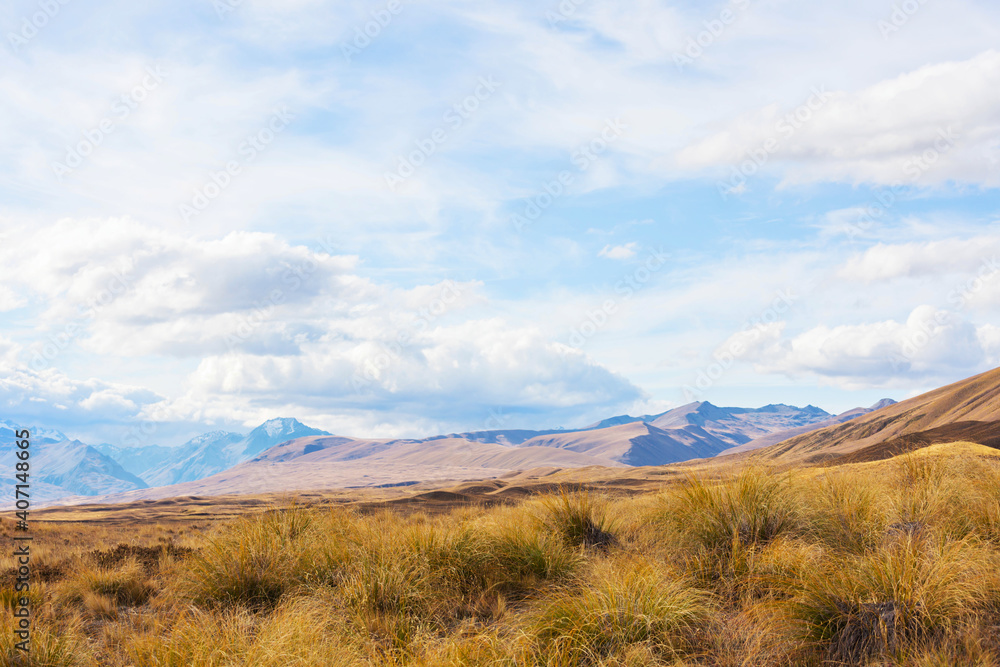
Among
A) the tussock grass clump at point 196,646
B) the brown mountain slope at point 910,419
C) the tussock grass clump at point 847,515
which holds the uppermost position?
the tussock grass clump at point 847,515

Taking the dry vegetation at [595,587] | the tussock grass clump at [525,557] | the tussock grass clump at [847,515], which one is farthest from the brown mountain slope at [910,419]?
the tussock grass clump at [525,557]

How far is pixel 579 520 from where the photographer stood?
8.23 meters

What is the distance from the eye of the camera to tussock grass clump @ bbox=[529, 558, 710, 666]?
4.61m

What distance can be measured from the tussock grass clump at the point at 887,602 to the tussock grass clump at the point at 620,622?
0.93m

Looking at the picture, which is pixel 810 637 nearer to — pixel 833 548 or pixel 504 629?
pixel 833 548

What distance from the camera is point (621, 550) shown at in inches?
295

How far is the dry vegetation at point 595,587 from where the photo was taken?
4.54 m

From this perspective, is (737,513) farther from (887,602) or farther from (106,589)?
(106,589)

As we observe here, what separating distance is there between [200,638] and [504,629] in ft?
8.81

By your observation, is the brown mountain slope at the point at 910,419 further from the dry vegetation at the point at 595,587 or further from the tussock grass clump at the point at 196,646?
the tussock grass clump at the point at 196,646

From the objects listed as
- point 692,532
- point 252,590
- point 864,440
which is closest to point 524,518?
point 692,532

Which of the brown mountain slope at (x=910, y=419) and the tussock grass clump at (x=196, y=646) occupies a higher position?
the tussock grass clump at (x=196, y=646)

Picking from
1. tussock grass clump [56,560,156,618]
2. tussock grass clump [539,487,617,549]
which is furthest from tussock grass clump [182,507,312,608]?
tussock grass clump [539,487,617,549]

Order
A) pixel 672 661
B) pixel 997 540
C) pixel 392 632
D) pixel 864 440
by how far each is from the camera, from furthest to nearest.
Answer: pixel 864 440, pixel 997 540, pixel 392 632, pixel 672 661
